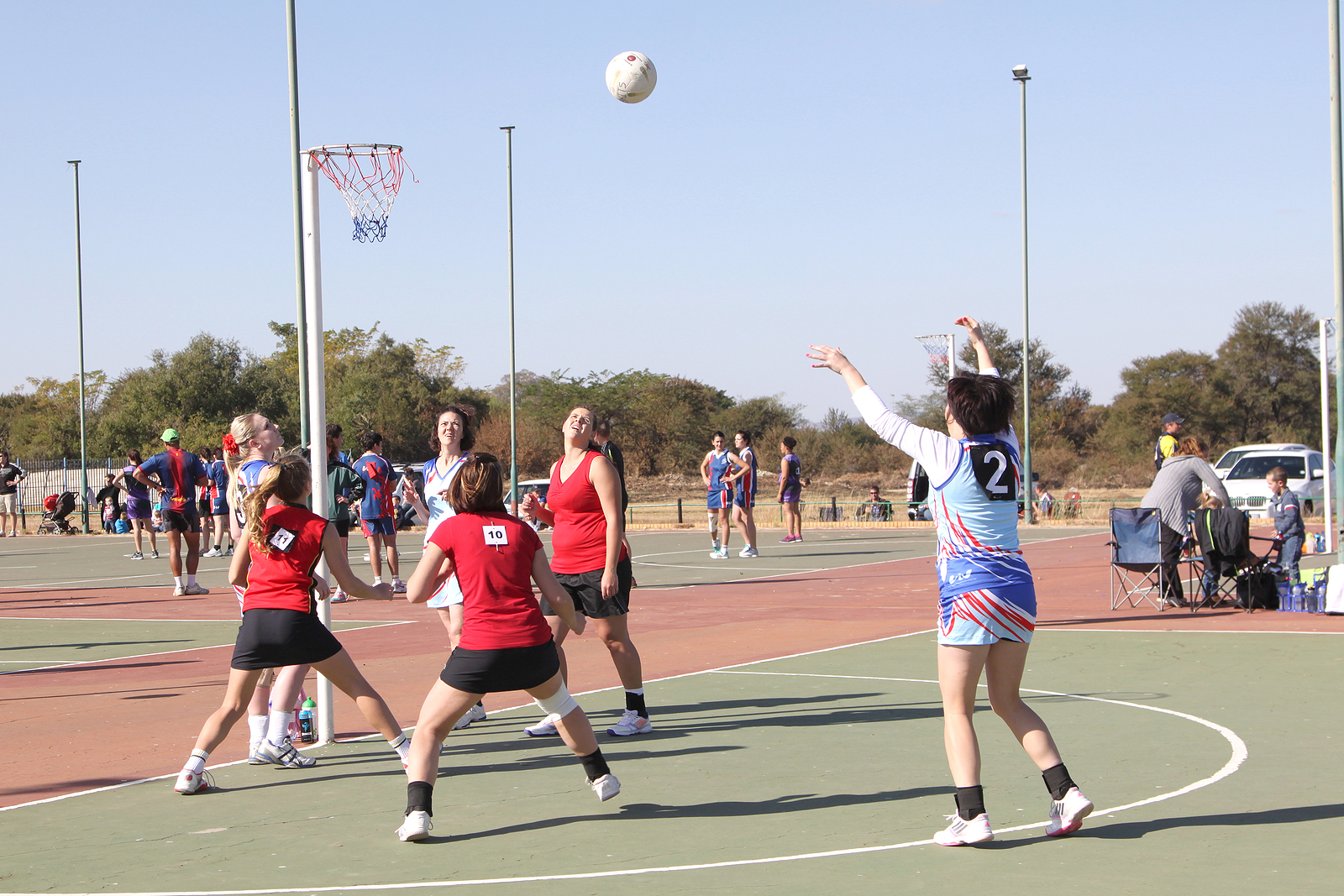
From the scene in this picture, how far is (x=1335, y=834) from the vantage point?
519 centimetres

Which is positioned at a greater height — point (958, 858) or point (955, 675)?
point (955, 675)

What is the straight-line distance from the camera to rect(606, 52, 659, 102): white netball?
1427 cm

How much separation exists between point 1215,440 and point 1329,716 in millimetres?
54110

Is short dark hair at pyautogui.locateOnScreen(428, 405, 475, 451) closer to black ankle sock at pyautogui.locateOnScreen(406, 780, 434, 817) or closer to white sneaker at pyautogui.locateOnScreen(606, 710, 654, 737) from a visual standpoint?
white sneaker at pyautogui.locateOnScreen(606, 710, 654, 737)

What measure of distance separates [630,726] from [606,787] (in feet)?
6.34

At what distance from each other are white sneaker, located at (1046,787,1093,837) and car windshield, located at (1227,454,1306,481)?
2708 centimetres

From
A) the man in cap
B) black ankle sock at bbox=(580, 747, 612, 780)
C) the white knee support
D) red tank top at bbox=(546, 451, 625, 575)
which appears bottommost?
black ankle sock at bbox=(580, 747, 612, 780)

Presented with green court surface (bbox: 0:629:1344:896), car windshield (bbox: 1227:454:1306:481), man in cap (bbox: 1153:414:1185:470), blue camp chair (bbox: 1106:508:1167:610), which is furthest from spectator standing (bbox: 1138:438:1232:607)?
car windshield (bbox: 1227:454:1306:481)

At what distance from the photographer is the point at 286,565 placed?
6.20 meters

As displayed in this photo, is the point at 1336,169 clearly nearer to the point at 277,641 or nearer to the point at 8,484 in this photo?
the point at 277,641

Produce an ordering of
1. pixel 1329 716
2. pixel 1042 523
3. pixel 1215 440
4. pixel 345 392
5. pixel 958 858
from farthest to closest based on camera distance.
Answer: pixel 345 392 → pixel 1215 440 → pixel 1042 523 → pixel 1329 716 → pixel 958 858

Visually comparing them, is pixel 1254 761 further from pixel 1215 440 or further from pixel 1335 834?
pixel 1215 440

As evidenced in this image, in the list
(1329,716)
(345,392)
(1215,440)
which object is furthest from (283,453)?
(345,392)

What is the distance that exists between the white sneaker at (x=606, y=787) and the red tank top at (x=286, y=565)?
65.9 inches
